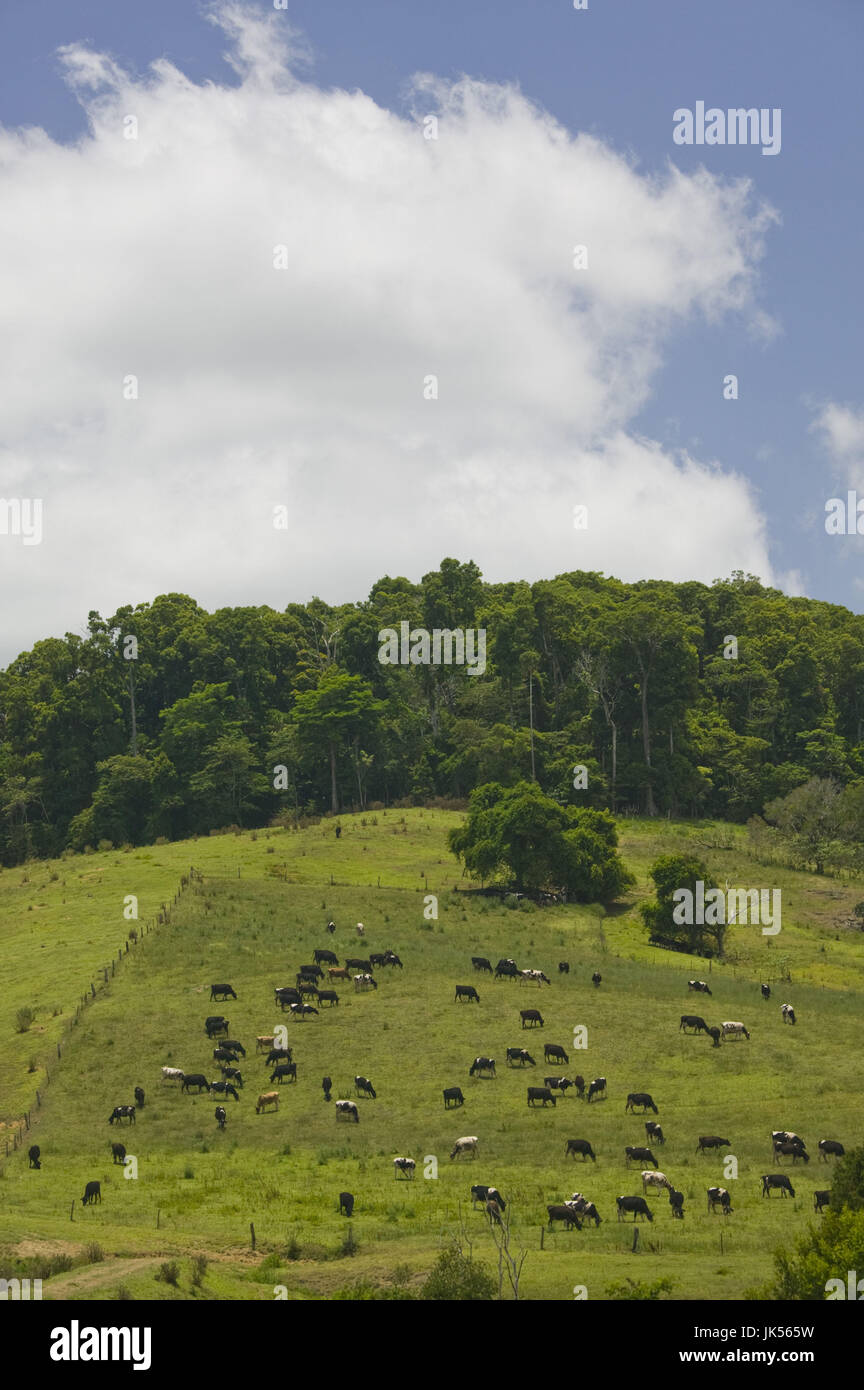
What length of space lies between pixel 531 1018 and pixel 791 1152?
16.4m

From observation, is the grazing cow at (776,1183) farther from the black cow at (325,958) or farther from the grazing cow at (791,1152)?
the black cow at (325,958)

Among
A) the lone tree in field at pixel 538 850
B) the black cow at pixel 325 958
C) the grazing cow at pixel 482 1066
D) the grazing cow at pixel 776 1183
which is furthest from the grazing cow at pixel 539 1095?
the lone tree in field at pixel 538 850

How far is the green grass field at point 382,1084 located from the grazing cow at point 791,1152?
330 millimetres

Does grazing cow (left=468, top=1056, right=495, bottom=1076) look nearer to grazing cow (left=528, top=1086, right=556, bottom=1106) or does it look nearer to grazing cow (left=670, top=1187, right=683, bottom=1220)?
grazing cow (left=528, top=1086, right=556, bottom=1106)

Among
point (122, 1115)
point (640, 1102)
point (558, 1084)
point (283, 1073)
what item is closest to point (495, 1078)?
point (558, 1084)

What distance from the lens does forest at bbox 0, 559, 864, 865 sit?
11562 centimetres

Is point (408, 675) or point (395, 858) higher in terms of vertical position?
point (408, 675)

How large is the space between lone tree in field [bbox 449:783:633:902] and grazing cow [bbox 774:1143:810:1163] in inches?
1849

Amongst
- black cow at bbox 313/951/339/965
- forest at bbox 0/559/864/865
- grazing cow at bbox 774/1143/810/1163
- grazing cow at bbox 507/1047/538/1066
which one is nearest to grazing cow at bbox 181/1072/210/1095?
grazing cow at bbox 507/1047/538/1066

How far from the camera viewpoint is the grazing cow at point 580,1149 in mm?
37000

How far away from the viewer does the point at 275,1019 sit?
2068 inches
